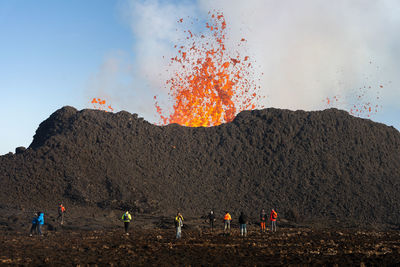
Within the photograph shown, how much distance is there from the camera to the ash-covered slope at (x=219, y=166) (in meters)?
57.4

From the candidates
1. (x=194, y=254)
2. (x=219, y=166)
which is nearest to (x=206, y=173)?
(x=219, y=166)

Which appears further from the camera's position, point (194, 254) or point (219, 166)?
point (219, 166)

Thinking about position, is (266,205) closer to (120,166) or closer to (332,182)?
(332,182)

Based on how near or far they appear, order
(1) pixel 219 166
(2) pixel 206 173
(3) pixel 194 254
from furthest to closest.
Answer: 1. (1) pixel 219 166
2. (2) pixel 206 173
3. (3) pixel 194 254

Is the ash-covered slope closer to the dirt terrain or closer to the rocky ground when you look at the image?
the dirt terrain

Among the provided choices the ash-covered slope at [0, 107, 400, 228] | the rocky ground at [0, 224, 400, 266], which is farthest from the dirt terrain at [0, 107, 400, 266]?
the rocky ground at [0, 224, 400, 266]

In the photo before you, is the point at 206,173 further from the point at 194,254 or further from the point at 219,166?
the point at 194,254

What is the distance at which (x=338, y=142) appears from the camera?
71438 millimetres

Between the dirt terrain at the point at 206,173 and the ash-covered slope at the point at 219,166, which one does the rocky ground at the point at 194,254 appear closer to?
the dirt terrain at the point at 206,173

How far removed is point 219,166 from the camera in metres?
68.2


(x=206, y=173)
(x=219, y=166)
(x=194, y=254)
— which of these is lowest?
(x=194, y=254)

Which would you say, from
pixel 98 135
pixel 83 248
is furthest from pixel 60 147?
pixel 83 248

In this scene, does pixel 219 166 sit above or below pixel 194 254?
above

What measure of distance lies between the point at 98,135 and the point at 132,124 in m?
7.19
